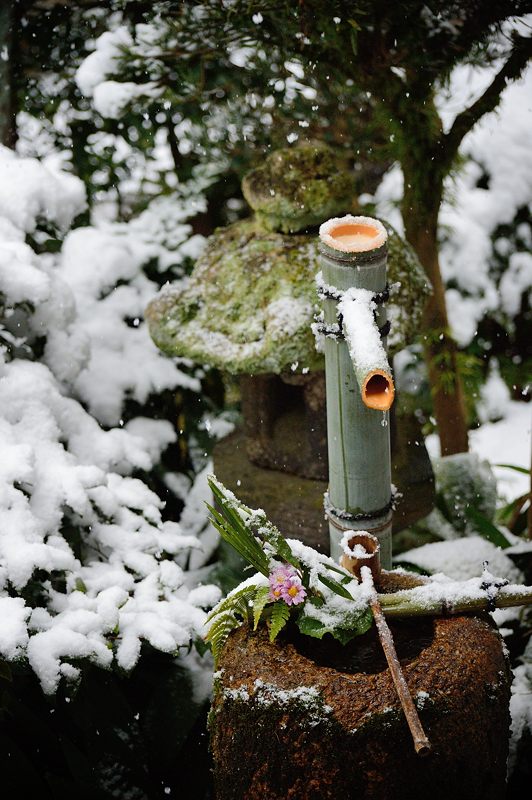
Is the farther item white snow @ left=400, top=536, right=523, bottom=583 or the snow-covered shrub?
white snow @ left=400, top=536, right=523, bottom=583

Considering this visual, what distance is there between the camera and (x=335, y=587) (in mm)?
1553

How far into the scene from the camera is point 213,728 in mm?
1559

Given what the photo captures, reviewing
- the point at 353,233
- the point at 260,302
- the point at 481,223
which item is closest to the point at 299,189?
the point at 260,302

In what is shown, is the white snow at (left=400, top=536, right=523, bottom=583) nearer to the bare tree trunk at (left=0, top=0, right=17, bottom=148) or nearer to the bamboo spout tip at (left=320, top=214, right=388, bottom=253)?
the bamboo spout tip at (left=320, top=214, right=388, bottom=253)

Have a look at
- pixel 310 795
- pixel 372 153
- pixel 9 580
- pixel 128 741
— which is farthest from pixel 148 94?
pixel 310 795

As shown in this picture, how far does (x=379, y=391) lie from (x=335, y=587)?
1.24 ft

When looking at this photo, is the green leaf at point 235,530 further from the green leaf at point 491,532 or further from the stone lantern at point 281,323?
the green leaf at point 491,532

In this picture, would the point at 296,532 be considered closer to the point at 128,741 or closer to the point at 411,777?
the point at 128,741

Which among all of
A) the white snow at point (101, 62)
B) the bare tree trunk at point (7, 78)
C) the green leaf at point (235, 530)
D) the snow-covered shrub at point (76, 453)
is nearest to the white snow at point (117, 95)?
the white snow at point (101, 62)

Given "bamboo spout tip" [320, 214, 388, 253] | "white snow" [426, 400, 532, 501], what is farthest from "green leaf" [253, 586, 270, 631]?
"white snow" [426, 400, 532, 501]

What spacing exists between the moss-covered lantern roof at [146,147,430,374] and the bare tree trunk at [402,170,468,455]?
22.5 inches

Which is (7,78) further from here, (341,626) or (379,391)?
(341,626)

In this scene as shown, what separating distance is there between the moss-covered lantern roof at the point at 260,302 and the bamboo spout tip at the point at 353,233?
1.54 feet

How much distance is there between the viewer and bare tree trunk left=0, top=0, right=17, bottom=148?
2.87 meters
